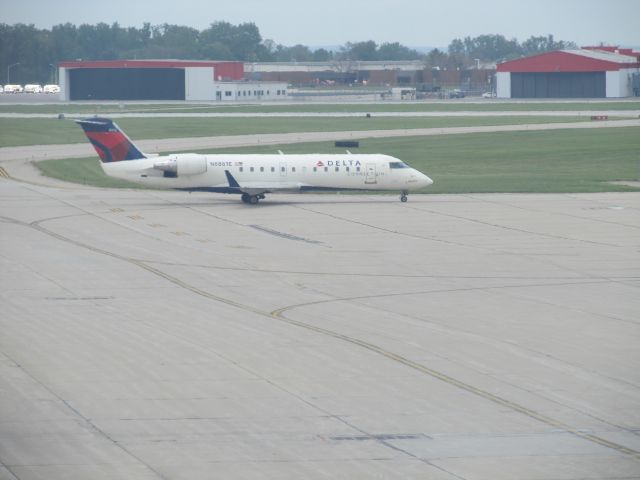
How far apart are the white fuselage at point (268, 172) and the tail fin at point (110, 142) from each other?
41 cm

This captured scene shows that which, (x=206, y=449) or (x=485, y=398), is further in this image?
(x=485, y=398)

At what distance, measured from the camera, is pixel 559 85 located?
605 ft

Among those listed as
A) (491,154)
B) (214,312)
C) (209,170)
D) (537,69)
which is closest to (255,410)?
(214,312)

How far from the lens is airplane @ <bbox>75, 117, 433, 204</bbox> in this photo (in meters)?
58.5

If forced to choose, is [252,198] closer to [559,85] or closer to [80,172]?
[80,172]

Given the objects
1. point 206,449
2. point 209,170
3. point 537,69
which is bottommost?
point 206,449

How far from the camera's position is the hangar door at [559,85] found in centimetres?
18050

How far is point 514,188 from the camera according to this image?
66250 millimetres

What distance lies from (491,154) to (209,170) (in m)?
36.5

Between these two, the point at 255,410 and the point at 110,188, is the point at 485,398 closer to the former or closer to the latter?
the point at 255,410

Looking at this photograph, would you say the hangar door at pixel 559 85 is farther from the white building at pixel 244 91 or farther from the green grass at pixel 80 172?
the green grass at pixel 80 172

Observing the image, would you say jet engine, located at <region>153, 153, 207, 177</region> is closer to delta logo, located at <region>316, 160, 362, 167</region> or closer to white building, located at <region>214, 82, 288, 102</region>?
delta logo, located at <region>316, 160, 362, 167</region>

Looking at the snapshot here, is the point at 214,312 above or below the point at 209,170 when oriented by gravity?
below

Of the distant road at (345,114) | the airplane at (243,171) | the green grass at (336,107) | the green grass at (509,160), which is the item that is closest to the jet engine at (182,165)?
the airplane at (243,171)
